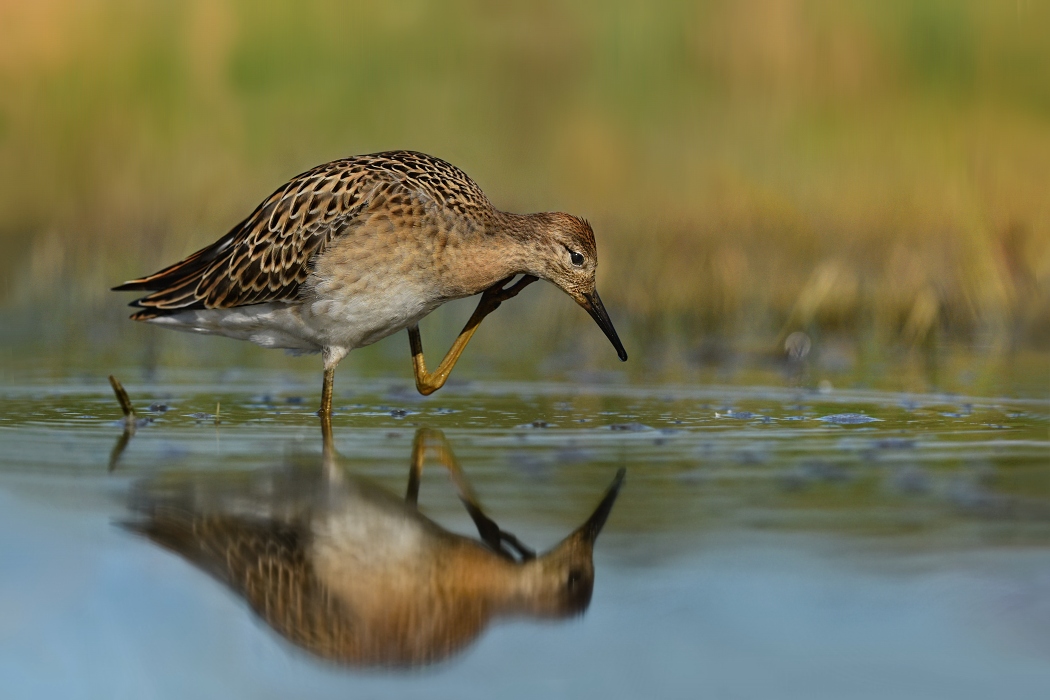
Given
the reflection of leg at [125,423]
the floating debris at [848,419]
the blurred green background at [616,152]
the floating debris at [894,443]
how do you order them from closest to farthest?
the reflection of leg at [125,423]
the floating debris at [894,443]
the floating debris at [848,419]
the blurred green background at [616,152]

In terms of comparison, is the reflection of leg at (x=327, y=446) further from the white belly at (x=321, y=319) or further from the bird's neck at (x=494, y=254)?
the bird's neck at (x=494, y=254)

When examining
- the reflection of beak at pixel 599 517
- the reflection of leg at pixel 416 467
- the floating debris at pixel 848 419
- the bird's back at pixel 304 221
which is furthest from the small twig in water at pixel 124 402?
the floating debris at pixel 848 419

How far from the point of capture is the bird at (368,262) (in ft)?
29.0

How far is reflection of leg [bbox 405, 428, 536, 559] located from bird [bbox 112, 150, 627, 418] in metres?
1.04

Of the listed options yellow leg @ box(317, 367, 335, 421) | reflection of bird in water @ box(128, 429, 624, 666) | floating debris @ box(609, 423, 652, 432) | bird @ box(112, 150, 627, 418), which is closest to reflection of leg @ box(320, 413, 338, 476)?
yellow leg @ box(317, 367, 335, 421)

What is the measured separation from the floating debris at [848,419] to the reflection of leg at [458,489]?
210 centimetres

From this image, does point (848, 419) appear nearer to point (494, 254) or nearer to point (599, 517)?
point (494, 254)

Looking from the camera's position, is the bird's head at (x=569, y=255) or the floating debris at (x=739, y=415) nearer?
the floating debris at (x=739, y=415)

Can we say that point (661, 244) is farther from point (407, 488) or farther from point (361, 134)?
point (407, 488)

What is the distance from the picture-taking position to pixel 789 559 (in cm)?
531

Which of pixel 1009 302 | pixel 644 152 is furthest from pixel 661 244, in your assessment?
pixel 1009 302

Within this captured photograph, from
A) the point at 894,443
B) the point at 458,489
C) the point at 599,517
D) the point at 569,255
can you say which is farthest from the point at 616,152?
the point at 599,517

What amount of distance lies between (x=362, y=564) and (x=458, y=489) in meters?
1.31

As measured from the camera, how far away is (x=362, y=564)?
5309 millimetres
